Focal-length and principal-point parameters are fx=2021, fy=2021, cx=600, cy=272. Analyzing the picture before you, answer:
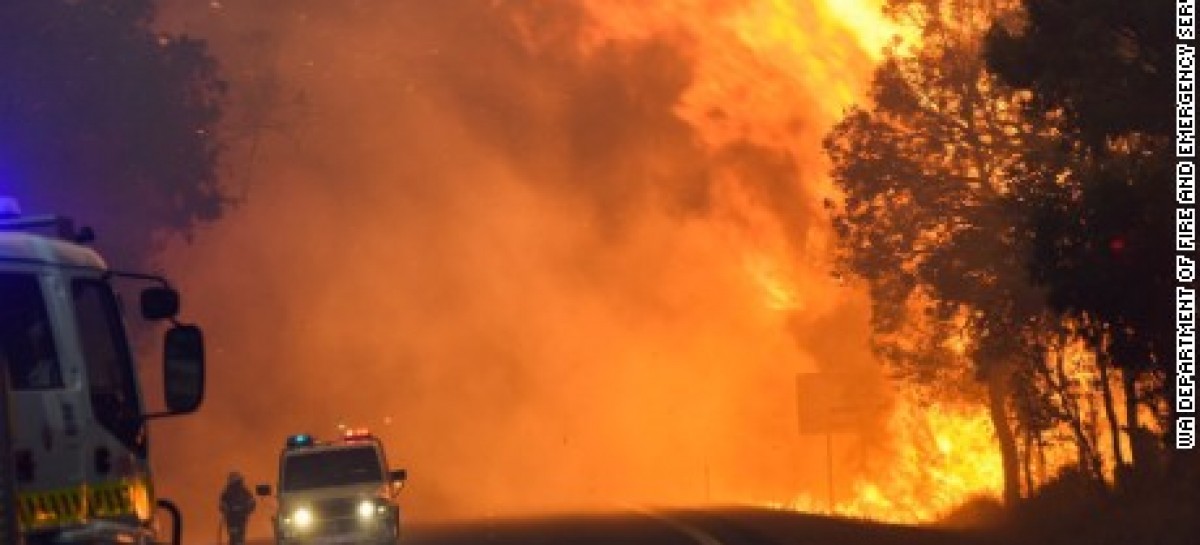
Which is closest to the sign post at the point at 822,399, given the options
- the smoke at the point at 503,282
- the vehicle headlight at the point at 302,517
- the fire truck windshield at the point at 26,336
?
the smoke at the point at 503,282

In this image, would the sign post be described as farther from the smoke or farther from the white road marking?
the white road marking

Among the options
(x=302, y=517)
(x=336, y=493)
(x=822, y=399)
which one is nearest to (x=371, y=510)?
(x=336, y=493)

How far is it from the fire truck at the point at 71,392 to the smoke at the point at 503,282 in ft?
306

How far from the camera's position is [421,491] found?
11394cm

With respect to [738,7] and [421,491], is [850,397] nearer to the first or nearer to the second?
[421,491]

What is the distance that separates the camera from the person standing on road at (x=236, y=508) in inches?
1599

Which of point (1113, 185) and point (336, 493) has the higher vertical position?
point (1113, 185)

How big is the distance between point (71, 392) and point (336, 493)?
2475 cm

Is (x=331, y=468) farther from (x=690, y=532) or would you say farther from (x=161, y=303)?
(x=161, y=303)

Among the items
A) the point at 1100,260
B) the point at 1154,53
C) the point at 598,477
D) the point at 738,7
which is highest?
the point at 738,7

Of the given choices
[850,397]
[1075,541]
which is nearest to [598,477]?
[850,397]

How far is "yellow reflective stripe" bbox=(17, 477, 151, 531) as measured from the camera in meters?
10.3

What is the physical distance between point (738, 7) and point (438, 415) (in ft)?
179

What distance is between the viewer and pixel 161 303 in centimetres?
1279
